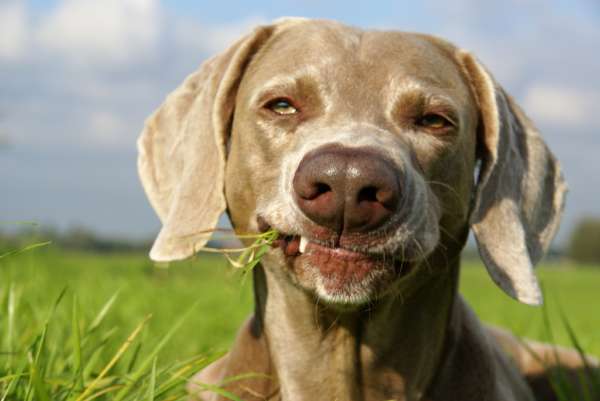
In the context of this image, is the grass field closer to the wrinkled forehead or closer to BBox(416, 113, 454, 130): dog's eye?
the wrinkled forehead

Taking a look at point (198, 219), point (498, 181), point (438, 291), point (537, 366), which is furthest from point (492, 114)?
point (537, 366)

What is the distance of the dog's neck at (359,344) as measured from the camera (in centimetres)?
293

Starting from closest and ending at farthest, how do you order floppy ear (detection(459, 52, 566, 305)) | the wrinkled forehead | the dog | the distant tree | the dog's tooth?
the dog's tooth
the dog
the wrinkled forehead
floppy ear (detection(459, 52, 566, 305))
the distant tree

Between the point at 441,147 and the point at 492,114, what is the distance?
39 cm

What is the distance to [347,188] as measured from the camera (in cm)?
224

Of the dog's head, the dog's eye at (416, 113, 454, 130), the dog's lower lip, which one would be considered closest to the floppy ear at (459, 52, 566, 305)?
the dog's head

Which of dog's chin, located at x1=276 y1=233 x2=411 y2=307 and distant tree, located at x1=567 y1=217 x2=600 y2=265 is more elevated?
dog's chin, located at x1=276 y1=233 x2=411 y2=307

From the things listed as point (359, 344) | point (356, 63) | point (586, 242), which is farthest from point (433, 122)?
point (586, 242)

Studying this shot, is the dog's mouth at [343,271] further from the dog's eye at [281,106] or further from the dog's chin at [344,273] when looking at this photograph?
the dog's eye at [281,106]

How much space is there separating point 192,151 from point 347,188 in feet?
3.16

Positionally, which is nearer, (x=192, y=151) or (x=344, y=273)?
(x=344, y=273)

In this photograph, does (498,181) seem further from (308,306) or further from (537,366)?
(537,366)

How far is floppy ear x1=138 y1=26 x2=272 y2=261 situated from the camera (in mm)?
3002

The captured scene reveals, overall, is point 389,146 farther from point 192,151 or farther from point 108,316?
point 108,316
